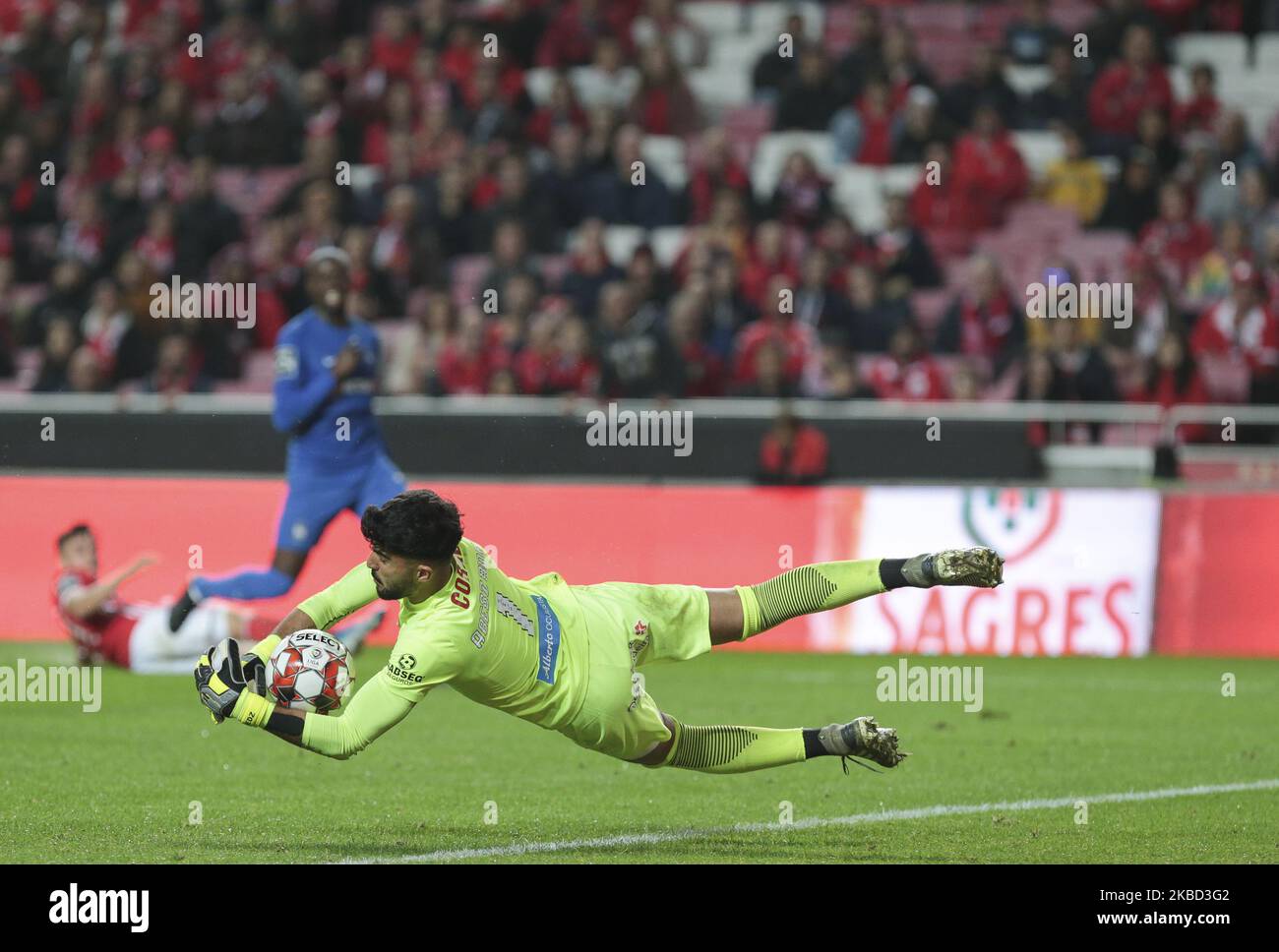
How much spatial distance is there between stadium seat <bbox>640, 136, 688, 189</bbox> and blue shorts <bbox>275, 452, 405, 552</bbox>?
8.36 meters

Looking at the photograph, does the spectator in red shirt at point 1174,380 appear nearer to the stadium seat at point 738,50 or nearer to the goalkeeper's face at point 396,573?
the stadium seat at point 738,50

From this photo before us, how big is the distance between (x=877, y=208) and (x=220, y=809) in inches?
505

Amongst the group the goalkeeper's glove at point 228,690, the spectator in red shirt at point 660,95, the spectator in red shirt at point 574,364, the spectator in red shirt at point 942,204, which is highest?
the spectator in red shirt at point 660,95

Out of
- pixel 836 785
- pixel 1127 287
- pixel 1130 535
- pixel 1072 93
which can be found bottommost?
pixel 836 785

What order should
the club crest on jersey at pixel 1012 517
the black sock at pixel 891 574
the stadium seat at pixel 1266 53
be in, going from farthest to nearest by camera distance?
the stadium seat at pixel 1266 53 → the club crest on jersey at pixel 1012 517 → the black sock at pixel 891 574

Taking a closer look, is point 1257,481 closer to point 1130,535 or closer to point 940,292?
point 1130,535

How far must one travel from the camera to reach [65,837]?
817 centimetres

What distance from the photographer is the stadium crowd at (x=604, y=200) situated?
17984 millimetres

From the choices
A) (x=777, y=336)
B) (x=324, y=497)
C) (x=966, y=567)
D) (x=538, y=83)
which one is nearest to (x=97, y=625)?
(x=324, y=497)

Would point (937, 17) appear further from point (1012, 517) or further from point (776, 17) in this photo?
point (1012, 517)

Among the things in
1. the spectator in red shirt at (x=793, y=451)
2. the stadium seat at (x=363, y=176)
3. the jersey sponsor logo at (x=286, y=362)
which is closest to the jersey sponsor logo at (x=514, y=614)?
the jersey sponsor logo at (x=286, y=362)

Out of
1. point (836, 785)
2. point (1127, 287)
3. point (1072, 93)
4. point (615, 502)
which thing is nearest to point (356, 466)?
point (615, 502)

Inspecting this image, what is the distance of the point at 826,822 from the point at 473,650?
6.66ft

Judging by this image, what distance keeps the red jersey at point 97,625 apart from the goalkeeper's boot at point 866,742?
7.15m
